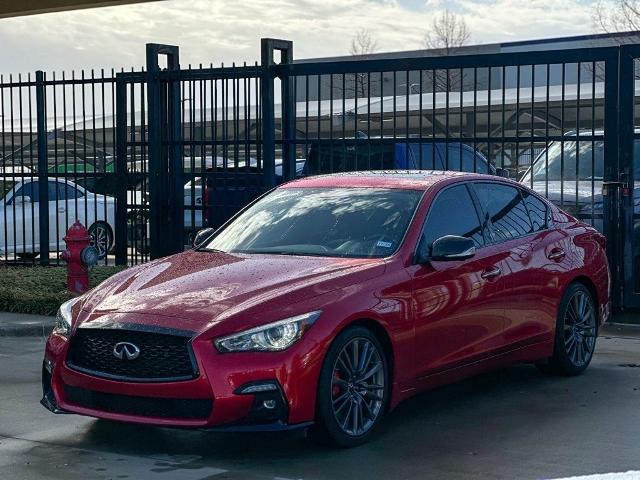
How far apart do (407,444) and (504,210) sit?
233cm

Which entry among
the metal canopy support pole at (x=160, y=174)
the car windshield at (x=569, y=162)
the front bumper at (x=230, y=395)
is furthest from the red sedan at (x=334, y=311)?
the metal canopy support pole at (x=160, y=174)

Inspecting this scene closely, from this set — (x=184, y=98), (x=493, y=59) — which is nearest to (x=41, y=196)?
(x=184, y=98)

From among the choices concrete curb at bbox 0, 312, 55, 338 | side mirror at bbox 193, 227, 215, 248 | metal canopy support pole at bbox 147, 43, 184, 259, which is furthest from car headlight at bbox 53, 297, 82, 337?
metal canopy support pole at bbox 147, 43, 184, 259

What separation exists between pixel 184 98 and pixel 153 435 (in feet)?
27.3

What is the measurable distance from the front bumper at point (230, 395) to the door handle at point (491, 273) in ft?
5.97

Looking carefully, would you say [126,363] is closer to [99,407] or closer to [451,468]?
[99,407]

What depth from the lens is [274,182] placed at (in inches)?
544

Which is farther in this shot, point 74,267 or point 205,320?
point 74,267

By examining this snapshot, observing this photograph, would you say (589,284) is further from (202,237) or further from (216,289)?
(216,289)

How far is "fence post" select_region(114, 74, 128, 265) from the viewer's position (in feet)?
49.6

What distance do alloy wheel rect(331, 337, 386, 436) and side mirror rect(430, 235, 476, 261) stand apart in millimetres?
857

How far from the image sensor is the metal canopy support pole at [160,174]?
14.8m

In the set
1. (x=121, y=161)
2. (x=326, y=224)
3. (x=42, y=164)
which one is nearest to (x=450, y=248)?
(x=326, y=224)

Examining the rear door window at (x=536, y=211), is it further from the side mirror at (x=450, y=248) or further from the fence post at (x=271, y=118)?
the fence post at (x=271, y=118)
